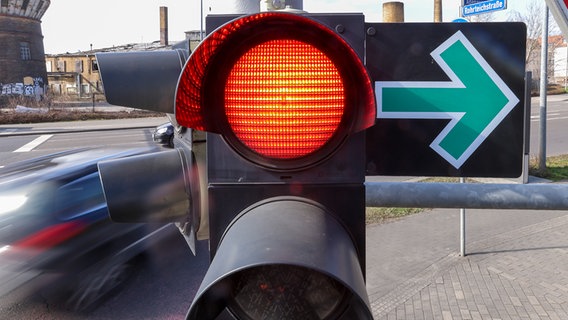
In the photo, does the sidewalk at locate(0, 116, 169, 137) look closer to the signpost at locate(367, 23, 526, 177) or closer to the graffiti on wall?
the graffiti on wall

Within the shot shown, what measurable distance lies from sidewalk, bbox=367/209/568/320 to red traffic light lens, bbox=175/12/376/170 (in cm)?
384

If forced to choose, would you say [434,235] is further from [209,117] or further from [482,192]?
[209,117]

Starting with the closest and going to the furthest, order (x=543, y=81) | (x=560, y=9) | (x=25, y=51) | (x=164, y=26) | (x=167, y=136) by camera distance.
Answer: (x=560, y=9), (x=167, y=136), (x=543, y=81), (x=25, y=51), (x=164, y=26)

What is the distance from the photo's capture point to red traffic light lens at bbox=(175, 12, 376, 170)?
3.66ft

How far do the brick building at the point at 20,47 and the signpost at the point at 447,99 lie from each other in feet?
160

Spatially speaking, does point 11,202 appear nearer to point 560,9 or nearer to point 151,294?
point 151,294

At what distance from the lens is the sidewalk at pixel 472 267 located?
4.67 metres

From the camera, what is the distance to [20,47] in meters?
46.7

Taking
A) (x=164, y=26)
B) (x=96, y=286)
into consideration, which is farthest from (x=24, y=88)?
(x=96, y=286)

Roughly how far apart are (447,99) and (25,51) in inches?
2070

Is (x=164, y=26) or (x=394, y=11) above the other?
(x=164, y=26)

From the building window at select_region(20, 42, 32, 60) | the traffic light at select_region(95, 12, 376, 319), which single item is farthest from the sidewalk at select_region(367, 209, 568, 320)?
the building window at select_region(20, 42, 32, 60)

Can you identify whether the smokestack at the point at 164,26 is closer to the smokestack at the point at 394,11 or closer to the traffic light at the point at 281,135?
the smokestack at the point at 394,11

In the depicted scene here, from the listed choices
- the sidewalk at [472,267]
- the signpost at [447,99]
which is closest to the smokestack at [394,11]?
the signpost at [447,99]
